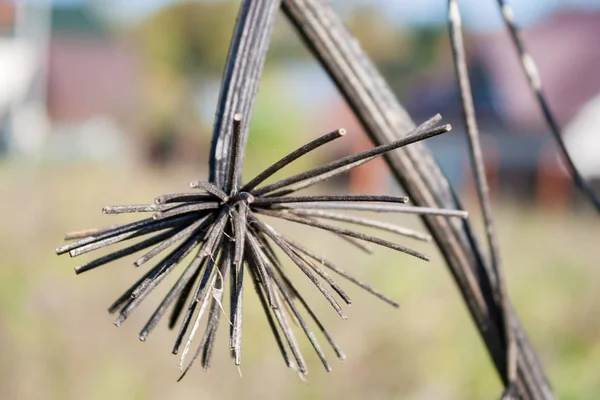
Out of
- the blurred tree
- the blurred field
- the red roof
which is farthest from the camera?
the blurred tree

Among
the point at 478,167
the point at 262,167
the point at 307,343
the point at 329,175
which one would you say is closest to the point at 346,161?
Result: the point at 329,175

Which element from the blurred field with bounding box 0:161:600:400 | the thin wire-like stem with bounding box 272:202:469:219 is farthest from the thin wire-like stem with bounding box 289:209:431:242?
the blurred field with bounding box 0:161:600:400

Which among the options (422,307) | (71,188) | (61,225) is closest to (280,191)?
(422,307)

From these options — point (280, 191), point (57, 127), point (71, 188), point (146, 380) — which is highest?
point (57, 127)

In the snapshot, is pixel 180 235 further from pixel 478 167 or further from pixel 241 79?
pixel 478 167

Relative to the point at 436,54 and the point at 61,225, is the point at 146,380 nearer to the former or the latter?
the point at 61,225

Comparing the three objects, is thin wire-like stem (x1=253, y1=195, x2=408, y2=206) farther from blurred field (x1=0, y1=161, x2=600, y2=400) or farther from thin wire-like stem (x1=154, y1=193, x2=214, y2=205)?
blurred field (x1=0, y1=161, x2=600, y2=400)

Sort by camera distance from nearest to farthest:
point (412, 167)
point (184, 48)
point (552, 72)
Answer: point (412, 167) → point (552, 72) → point (184, 48)
